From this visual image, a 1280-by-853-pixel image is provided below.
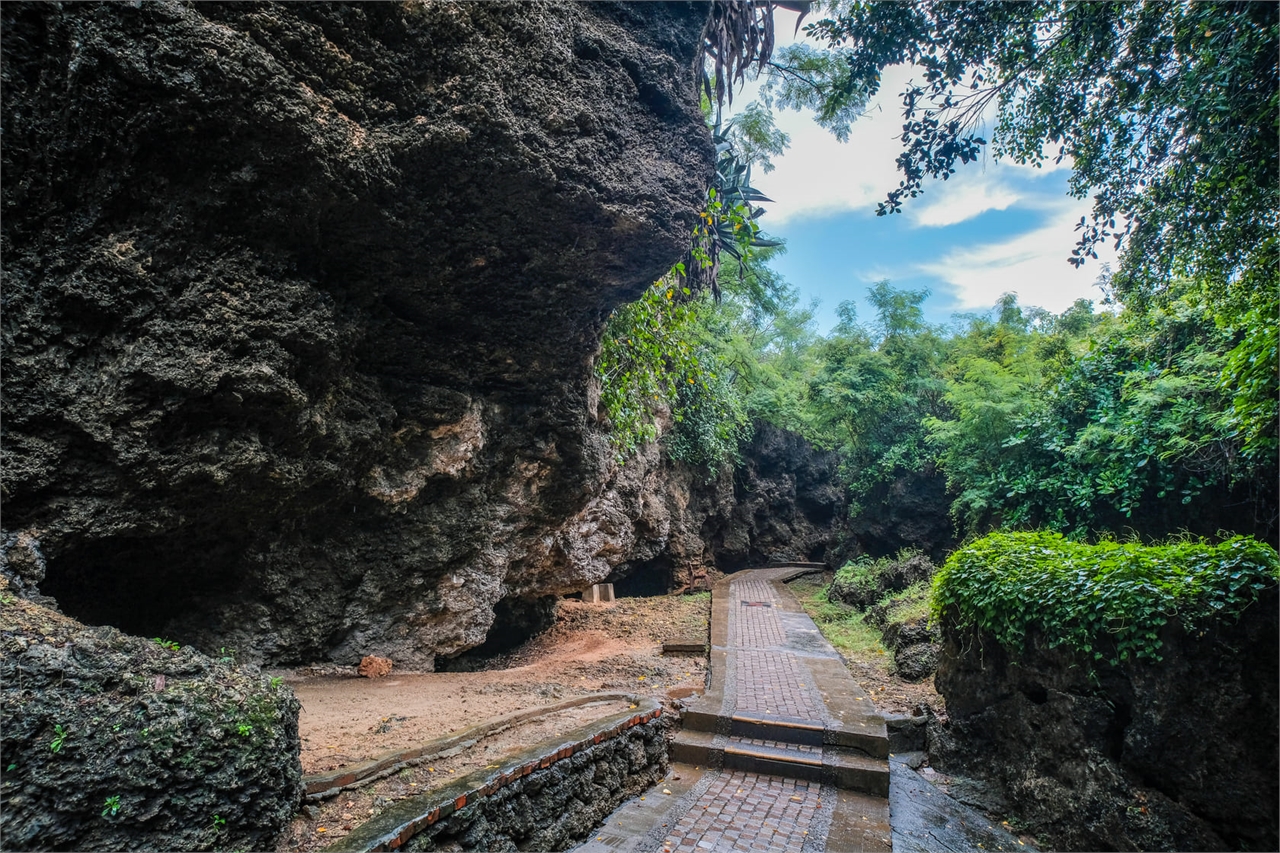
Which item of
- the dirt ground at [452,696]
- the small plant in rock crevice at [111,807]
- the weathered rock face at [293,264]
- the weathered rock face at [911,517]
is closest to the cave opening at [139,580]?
the weathered rock face at [293,264]

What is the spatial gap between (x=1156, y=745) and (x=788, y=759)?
2926mm

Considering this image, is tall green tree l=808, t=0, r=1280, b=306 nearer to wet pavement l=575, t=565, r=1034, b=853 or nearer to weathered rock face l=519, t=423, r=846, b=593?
wet pavement l=575, t=565, r=1034, b=853

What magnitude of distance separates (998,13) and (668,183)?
11.3ft

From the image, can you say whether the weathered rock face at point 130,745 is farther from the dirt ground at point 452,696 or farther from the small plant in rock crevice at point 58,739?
the dirt ground at point 452,696

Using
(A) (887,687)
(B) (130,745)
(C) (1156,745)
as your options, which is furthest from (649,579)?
(B) (130,745)

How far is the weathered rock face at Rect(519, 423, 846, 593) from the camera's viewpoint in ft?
36.8

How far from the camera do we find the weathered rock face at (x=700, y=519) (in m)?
11.2

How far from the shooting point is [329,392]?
201 inches

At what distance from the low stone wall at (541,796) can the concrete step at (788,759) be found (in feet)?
1.44

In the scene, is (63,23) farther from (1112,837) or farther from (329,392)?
(1112,837)

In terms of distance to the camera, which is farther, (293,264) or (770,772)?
(770,772)

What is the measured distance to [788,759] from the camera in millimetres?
5766

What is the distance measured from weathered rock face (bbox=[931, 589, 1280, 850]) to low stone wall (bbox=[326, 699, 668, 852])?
11.1 feet

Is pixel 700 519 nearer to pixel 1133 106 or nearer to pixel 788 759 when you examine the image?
pixel 788 759
